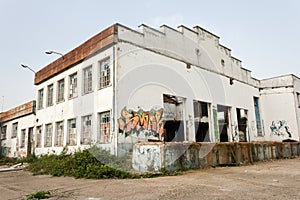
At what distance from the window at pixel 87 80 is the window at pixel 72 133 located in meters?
2.25

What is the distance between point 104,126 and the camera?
41.5 ft

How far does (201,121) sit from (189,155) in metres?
7.64

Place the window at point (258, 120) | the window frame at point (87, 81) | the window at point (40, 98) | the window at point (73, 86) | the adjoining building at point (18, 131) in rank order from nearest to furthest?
the window frame at point (87, 81) → the window at point (73, 86) → the window at point (40, 98) → the adjoining building at point (18, 131) → the window at point (258, 120)

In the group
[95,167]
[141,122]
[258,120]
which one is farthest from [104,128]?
[258,120]

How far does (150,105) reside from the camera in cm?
1315

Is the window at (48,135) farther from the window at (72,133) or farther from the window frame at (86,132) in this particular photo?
the window frame at (86,132)


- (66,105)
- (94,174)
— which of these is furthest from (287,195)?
(66,105)

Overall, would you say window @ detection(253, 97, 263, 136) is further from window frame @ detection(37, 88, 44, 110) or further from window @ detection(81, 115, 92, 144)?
window frame @ detection(37, 88, 44, 110)

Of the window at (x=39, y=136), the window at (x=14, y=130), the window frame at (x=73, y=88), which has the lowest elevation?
the window at (x=39, y=136)

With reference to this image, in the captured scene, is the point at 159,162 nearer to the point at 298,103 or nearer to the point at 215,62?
the point at 215,62

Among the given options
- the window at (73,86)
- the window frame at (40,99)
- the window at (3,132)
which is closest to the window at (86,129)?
the window at (73,86)

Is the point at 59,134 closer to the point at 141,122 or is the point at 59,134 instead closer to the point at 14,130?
the point at 141,122

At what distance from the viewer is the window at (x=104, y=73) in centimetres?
1303

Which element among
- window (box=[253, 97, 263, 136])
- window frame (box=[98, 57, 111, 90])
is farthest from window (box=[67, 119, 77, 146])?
window (box=[253, 97, 263, 136])
